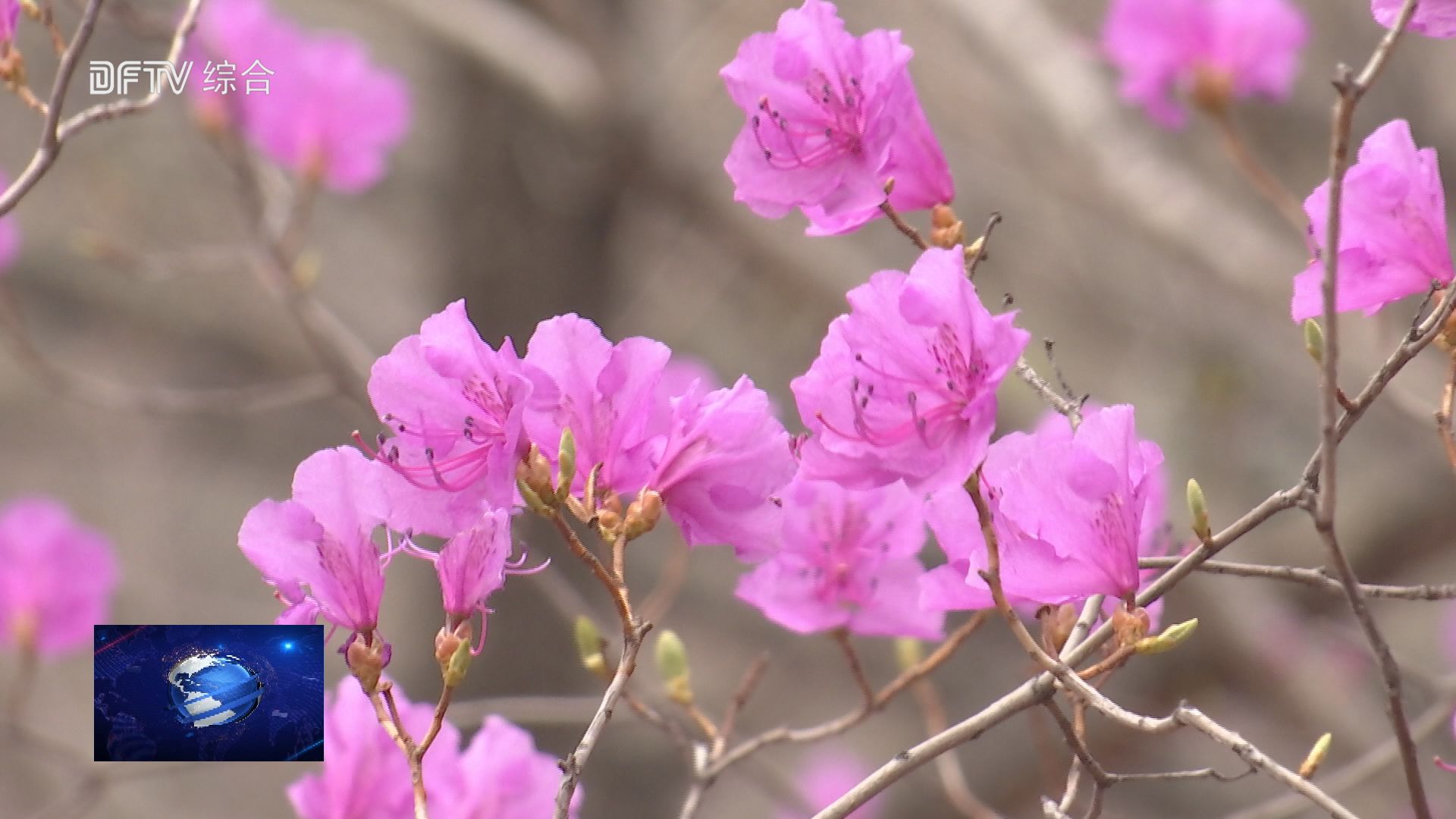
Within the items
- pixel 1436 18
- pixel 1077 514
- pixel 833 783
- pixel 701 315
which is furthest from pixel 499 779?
pixel 701 315

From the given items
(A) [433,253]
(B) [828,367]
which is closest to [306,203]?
(A) [433,253]

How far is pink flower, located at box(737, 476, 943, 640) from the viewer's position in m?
0.92

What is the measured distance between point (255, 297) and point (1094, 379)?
2087mm

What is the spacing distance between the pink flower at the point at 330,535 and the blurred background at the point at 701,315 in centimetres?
46

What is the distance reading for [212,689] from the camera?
0.77 m

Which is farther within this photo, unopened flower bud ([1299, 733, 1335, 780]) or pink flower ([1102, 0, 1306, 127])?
pink flower ([1102, 0, 1306, 127])

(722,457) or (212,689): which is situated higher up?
(722,457)

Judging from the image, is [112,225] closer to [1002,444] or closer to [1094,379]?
[1094,379]

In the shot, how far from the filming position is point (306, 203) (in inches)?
75.4

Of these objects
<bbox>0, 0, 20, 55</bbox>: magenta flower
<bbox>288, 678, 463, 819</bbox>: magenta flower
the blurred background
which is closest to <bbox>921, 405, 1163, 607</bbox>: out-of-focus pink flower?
<bbox>288, 678, 463, 819</bbox>: magenta flower

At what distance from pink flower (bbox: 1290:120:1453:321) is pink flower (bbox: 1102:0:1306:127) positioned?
1111 mm

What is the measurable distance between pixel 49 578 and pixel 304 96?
2.81 feet

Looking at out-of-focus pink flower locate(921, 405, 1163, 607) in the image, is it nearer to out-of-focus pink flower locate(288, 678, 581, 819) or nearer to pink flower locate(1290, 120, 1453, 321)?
pink flower locate(1290, 120, 1453, 321)

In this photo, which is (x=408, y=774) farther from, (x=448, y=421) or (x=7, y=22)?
(x=7, y=22)
